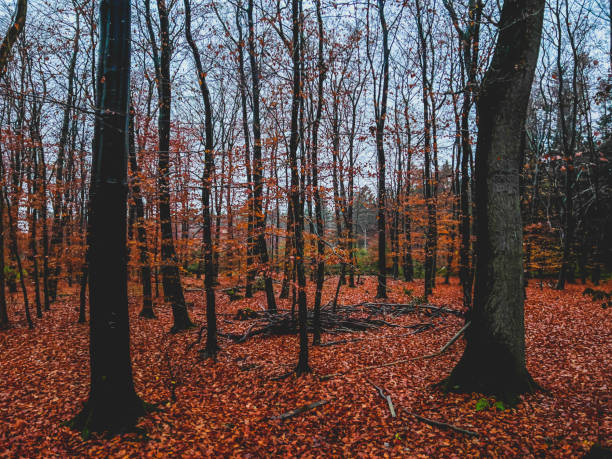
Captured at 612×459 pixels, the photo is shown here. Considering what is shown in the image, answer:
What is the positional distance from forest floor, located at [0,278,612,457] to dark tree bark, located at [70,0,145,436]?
1.42ft

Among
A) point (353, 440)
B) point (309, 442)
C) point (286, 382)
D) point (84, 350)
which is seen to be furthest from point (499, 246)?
point (84, 350)

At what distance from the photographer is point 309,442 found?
13.8 feet

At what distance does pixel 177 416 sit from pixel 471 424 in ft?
14.4

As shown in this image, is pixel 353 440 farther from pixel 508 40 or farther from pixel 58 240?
pixel 58 240

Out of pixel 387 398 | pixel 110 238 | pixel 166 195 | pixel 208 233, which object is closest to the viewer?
pixel 110 238

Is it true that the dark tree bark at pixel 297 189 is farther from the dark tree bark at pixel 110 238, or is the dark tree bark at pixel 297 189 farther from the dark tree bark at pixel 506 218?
the dark tree bark at pixel 506 218

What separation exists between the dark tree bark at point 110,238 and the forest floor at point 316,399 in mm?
433

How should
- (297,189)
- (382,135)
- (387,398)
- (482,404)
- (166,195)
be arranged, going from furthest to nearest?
(382,135) → (166,195) → (297,189) → (387,398) → (482,404)

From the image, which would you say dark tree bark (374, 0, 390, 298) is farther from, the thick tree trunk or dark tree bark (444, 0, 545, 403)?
dark tree bark (444, 0, 545, 403)

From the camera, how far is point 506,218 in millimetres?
4430

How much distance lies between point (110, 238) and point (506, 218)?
564cm

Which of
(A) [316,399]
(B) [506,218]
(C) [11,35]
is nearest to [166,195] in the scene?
(C) [11,35]

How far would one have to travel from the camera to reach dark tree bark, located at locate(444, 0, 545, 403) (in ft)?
14.5

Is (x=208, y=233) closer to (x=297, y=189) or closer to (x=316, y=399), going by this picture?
(x=297, y=189)
